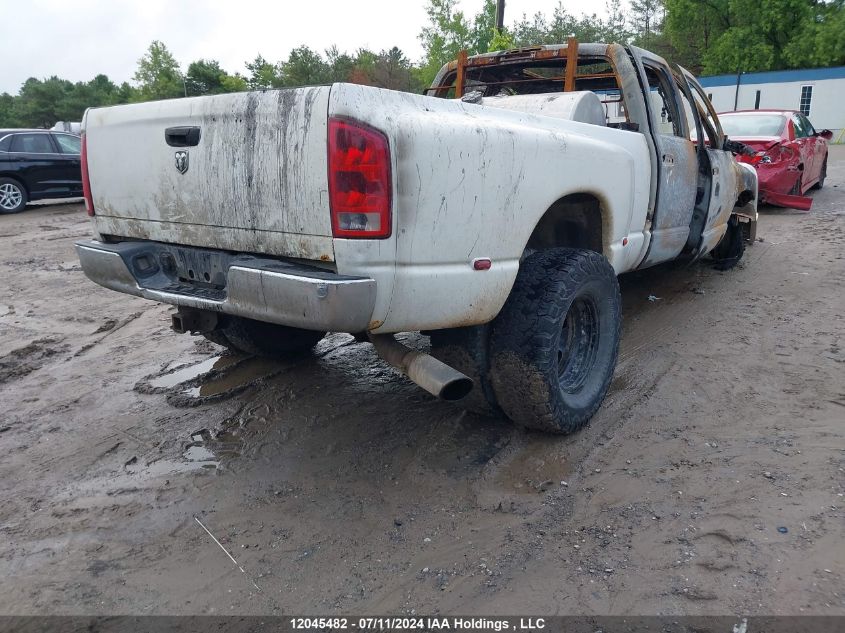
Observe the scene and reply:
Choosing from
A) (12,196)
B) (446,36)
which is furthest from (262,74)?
(12,196)

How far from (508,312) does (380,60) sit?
34.1m

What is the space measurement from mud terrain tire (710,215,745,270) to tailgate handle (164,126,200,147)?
217 inches

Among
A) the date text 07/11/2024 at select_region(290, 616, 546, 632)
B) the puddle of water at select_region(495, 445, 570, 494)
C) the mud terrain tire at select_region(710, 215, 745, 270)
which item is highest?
the mud terrain tire at select_region(710, 215, 745, 270)

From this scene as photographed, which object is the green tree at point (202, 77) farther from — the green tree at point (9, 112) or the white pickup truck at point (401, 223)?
the white pickup truck at point (401, 223)

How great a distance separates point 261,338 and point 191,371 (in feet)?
2.05

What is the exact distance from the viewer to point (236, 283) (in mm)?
2469

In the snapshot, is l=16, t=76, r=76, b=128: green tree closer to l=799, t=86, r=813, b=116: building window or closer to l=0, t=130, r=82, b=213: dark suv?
l=0, t=130, r=82, b=213: dark suv

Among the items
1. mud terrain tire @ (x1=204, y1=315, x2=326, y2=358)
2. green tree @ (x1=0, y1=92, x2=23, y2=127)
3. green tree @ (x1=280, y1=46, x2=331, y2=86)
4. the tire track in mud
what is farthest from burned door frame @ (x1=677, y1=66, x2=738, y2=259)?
green tree @ (x1=0, y1=92, x2=23, y2=127)

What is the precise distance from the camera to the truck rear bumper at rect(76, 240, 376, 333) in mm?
2242

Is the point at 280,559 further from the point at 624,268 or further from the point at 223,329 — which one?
the point at 624,268

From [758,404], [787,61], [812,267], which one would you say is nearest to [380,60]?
[787,61]

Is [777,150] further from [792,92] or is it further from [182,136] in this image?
[792,92]

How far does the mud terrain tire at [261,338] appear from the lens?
392 cm

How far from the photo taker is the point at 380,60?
34.0 metres
